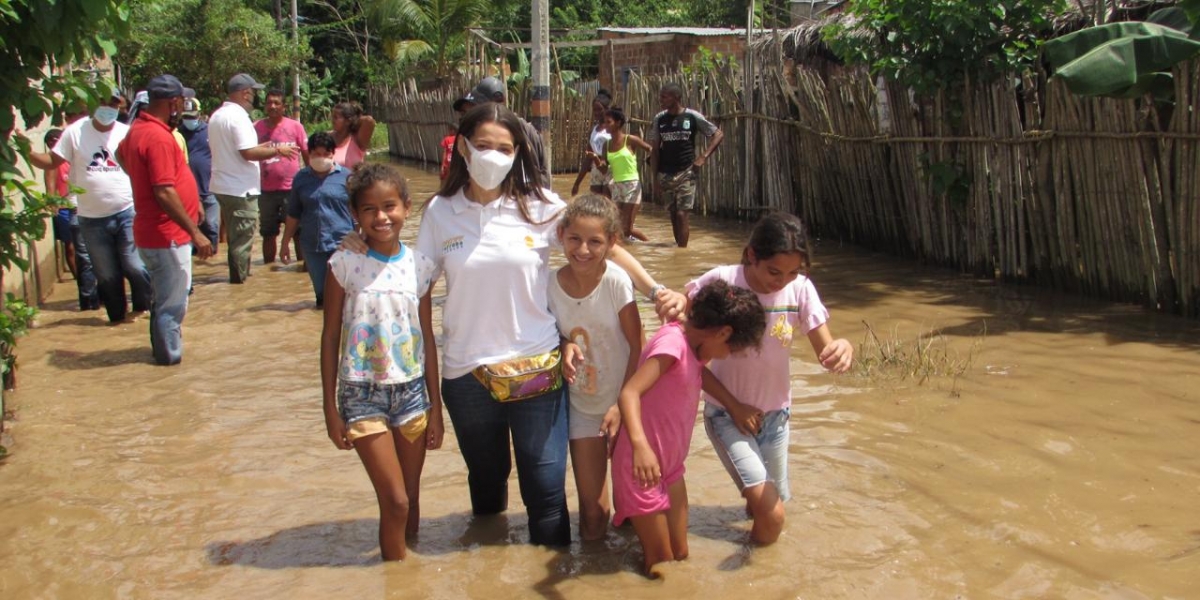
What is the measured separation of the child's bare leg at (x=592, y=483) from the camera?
13.7 feet

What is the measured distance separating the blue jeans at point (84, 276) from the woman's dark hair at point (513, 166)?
5970 millimetres

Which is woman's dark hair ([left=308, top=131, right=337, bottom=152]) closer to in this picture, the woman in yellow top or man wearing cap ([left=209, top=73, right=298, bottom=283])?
man wearing cap ([left=209, top=73, right=298, bottom=283])

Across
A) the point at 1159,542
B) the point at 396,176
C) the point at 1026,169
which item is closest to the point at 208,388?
the point at 396,176

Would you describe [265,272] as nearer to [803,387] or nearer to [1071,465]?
[803,387]

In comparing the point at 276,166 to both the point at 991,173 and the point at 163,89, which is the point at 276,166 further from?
the point at 991,173

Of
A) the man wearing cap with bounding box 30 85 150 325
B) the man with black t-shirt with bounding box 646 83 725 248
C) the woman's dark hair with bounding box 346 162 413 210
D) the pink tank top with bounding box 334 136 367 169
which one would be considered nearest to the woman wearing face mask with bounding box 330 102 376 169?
the pink tank top with bounding box 334 136 367 169

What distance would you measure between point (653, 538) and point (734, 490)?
1.07m

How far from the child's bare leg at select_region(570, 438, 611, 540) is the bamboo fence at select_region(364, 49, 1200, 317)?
4871mm

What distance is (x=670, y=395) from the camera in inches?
155

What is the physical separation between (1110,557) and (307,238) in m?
5.95

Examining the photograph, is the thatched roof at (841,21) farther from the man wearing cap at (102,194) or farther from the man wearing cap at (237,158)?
the man wearing cap at (102,194)

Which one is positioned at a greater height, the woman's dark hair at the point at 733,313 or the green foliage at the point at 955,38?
the green foliage at the point at 955,38

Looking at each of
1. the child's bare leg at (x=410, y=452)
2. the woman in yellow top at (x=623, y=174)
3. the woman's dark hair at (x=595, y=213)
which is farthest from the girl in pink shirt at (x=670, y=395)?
the woman in yellow top at (x=623, y=174)

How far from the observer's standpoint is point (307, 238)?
8352mm
